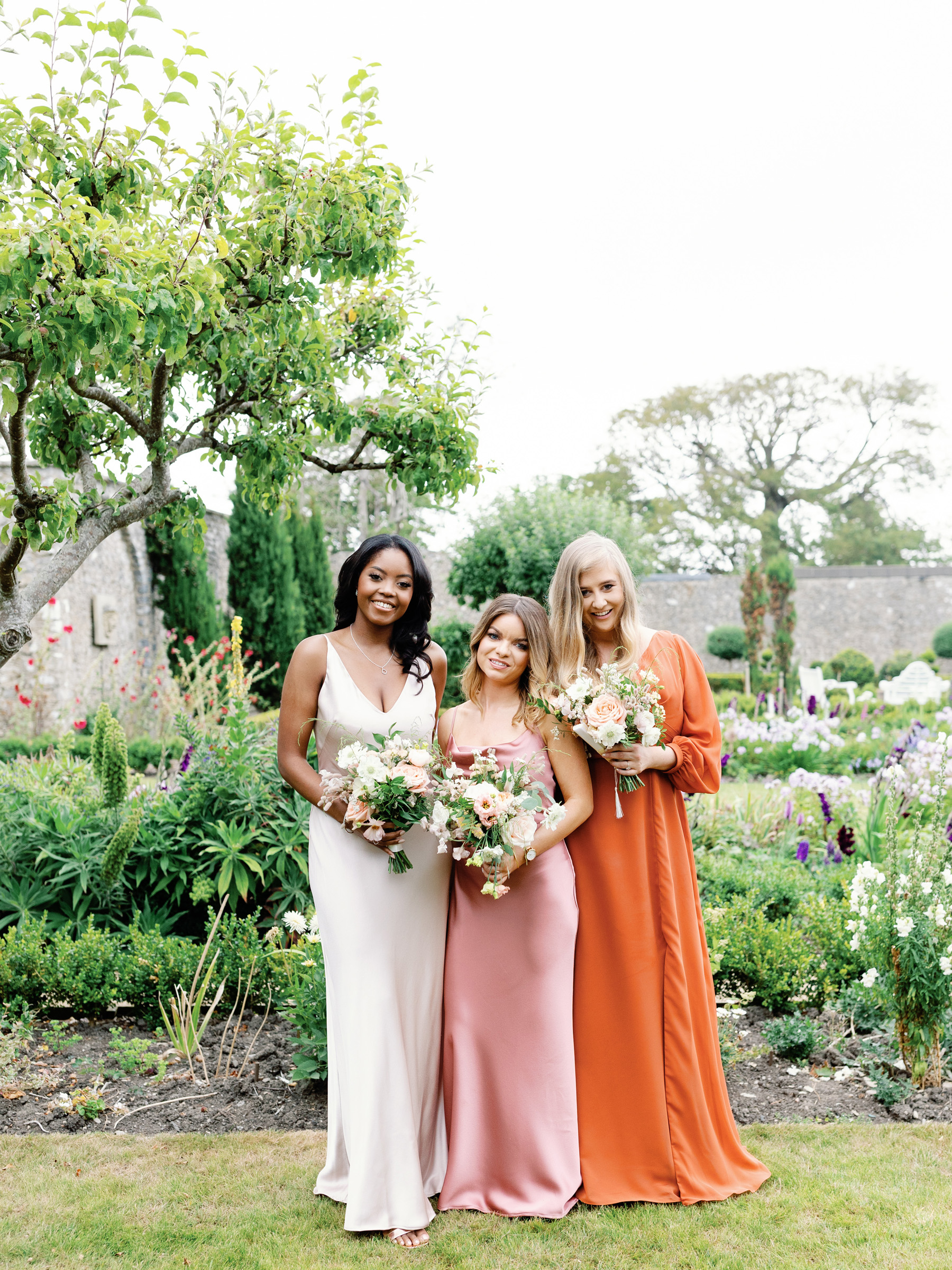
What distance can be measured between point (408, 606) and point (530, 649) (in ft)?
1.53

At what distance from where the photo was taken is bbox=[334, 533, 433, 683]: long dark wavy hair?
340 cm

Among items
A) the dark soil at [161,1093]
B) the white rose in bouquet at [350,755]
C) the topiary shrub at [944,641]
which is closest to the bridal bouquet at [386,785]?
the white rose in bouquet at [350,755]

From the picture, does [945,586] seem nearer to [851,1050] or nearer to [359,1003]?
[851,1050]

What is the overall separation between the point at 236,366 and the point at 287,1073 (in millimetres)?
2935

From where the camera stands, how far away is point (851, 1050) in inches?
174

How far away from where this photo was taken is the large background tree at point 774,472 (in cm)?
3694

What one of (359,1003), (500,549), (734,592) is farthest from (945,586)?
(359,1003)

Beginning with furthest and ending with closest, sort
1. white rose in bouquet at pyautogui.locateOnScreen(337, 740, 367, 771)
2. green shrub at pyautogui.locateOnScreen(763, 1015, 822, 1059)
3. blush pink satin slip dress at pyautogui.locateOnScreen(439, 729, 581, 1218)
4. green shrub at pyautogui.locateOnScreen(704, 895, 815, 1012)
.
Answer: green shrub at pyautogui.locateOnScreen(704, 895, 815, 1012) → green shrub at pyautogui.locateOnScreen(763, 1015, 822, 1059) → blush pink satin slip dress at pyautogui.locateOnScreen(439, 729, 581, 1218) → white rose in bouquet at pyautogui.locateOnScreen(337, 740, 367, 771)

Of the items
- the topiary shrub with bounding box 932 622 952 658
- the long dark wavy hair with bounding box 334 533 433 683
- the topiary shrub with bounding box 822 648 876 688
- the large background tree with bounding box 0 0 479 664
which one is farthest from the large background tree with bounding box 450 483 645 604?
Answer: the topiary shrub with bounding box 932 622 952 658

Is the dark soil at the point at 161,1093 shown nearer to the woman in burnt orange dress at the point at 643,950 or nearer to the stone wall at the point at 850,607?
the woman in burnt orange dress at the point at 643,950

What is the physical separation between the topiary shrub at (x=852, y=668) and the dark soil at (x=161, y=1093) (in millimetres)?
25646

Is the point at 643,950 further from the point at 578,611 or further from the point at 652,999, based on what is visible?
the point at 578,611

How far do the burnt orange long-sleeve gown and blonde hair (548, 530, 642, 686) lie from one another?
0.11 m

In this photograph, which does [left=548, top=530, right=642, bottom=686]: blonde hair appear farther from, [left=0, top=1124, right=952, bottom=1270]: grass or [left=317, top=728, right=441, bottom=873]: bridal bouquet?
[left=0, top=1124, right=952, bottom=1270]: grass
